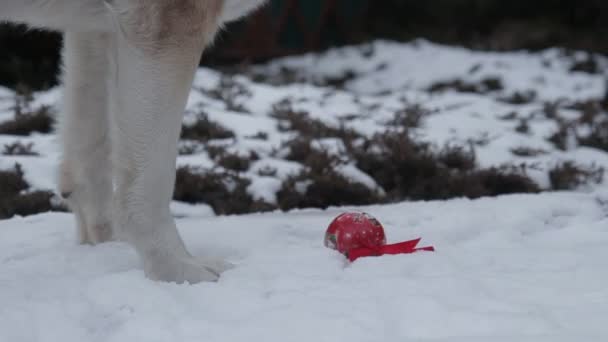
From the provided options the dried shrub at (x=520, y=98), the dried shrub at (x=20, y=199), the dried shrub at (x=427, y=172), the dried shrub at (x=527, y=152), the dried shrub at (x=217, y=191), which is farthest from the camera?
the dried shrub at (x=520, y=98)

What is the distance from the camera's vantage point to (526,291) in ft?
6.10

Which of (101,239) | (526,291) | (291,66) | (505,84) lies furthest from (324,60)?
(526,291)

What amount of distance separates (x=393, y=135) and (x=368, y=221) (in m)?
1.96

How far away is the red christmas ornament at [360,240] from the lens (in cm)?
224

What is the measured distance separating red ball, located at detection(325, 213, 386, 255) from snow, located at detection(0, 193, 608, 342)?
0.05 meters

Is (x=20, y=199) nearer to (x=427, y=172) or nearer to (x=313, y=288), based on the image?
(x=313, y=288)

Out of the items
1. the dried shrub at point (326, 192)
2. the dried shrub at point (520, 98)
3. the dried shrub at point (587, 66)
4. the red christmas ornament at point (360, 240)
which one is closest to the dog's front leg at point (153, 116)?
the red christmas ornament at point (360, 240)

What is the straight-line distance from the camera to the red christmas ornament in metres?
2.24

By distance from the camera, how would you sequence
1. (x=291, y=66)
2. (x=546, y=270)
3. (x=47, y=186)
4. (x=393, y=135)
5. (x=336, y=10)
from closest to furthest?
(x=546, y=270), (x=47, y=186), (x=393, y=135), (x=291, y=66), (x=336, y=10)

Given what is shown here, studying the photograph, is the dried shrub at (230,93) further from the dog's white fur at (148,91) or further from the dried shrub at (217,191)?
the dog's white fur at (148,91)

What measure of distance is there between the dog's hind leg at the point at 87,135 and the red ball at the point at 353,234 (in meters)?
0.84

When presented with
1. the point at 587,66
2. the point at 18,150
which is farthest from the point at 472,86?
the point at 18,150

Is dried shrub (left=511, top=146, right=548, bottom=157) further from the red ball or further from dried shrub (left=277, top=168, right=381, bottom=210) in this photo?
the red ball

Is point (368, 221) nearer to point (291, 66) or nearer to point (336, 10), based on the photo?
point (291, 66)
